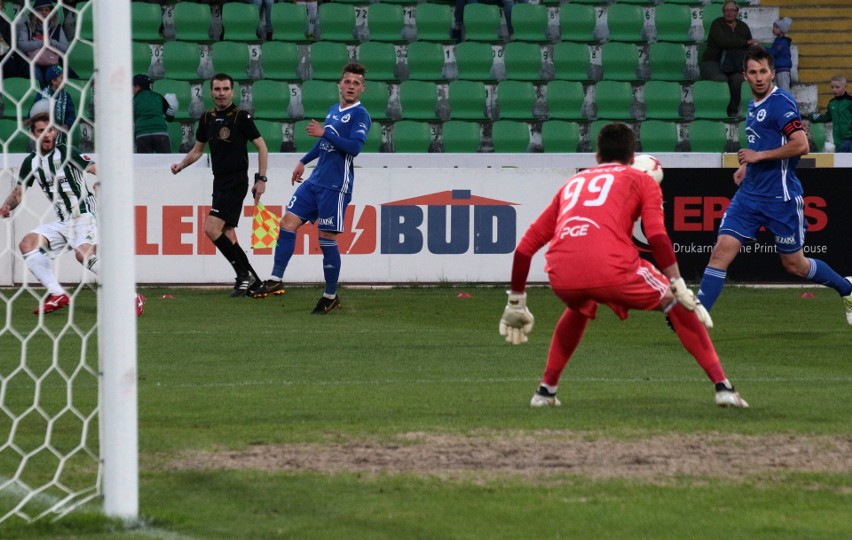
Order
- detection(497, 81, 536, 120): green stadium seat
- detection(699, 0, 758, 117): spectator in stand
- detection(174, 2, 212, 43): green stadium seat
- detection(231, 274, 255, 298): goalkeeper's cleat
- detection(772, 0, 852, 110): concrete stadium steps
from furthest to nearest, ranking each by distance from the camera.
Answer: detection(772, 0, 852, 110): concrete stadium steps
detection(174, 2, 212, 43): green stadium seat
detection(699, 0, 758, 117): spectator in stand
detection(497, 81, 536, 120): green stadium seat
detection(231, 274, 255, 298): goalkeeper's cleat

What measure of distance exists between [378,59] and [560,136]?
3052 millimetres

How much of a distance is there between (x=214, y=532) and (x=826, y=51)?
2010 centimetres

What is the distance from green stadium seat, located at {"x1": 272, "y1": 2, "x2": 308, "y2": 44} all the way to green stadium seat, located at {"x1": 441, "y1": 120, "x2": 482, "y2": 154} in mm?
3118

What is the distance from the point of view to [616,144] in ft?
22.2

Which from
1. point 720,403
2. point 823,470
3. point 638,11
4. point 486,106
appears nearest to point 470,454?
point 823,470

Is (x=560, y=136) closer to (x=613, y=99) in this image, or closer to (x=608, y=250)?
(x=613, y=99)

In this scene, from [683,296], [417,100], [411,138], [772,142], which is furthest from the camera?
[417,100]

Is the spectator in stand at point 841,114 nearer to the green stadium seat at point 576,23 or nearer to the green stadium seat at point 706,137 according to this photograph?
the green stadium seat at point 706,137

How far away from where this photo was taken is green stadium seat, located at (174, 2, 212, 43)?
2106 centimetres

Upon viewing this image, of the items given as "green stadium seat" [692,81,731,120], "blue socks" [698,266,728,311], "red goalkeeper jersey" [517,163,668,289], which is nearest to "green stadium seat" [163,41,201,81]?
"green stadium seat" [692,81,731,120]

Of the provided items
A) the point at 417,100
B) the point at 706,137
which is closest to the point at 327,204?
the point at 417,100

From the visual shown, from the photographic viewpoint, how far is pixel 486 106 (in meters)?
20.5

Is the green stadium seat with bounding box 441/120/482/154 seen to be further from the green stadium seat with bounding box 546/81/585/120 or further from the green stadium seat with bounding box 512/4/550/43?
the green stadium seat with bounding box 512/4/550/43

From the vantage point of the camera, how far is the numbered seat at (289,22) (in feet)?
69.4
